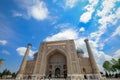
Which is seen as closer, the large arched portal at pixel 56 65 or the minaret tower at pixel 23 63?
the minaret tower at pixel 23 63

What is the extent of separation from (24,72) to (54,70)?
17.7 feet

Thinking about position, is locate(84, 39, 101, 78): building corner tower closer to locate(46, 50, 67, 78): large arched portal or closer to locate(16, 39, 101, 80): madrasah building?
locate(16, 39, 101, 80): madrasah building

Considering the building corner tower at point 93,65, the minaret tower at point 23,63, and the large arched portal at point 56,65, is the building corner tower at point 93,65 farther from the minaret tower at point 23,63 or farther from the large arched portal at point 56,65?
the minaret tower at point 23,63

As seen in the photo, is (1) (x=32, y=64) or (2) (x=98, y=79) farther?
(1) (x=32, y=64)

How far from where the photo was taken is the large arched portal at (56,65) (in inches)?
695

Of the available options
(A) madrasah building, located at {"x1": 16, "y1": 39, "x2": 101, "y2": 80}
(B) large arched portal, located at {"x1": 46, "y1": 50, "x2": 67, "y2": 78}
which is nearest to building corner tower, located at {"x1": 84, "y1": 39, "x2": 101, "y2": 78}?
(A) madrasah building, located at {"x1": 16, "y1": 39, "x2": 101, "y2": 80}

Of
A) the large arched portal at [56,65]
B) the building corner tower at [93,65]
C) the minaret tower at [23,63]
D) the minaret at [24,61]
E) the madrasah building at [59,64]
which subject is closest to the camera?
the building corner tower at [93,65]

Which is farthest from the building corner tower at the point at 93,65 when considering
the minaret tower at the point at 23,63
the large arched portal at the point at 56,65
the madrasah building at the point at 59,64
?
the minaret tower at the point at 23,63

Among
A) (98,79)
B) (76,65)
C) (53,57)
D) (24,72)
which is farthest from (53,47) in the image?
(98,79)

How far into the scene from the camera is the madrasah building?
1482 centimetres

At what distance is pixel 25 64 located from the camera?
56.2 feet

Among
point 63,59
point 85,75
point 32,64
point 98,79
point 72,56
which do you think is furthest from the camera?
point 63,59

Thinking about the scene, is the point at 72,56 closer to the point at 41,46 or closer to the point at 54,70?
the point at 54,70

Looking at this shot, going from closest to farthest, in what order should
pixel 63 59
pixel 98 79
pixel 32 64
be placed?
1. pixel 98 79
2. pixel 32 64
3. pixel 63 59
